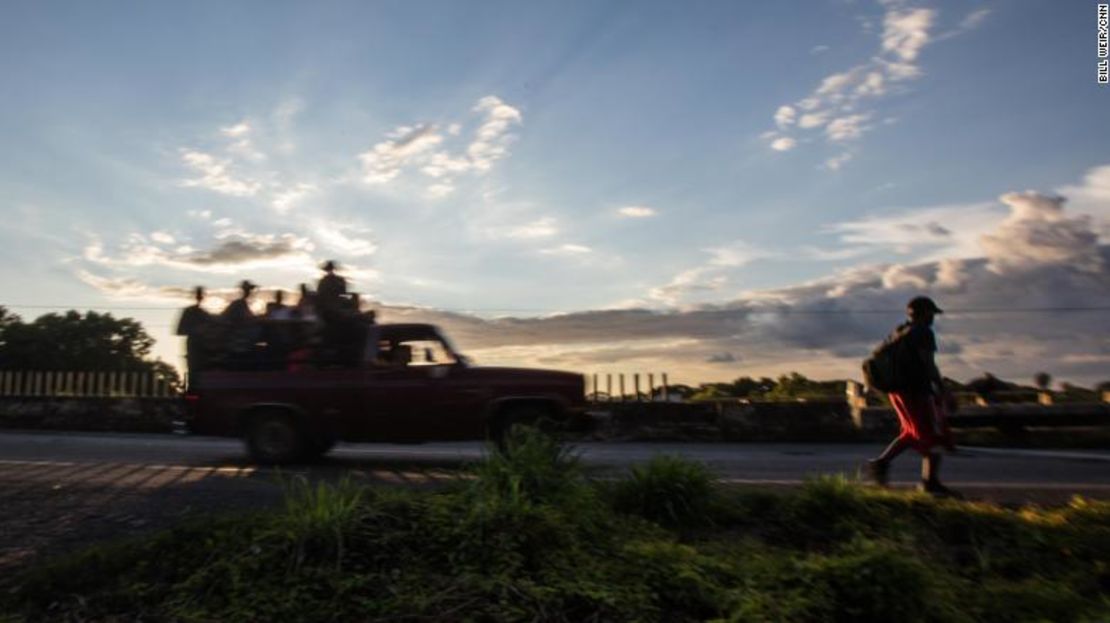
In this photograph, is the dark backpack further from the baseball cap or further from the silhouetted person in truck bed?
the silhouetted person in truck bed

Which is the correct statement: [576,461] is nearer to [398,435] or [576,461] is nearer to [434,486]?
[434,486]

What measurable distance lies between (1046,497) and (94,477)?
27.6 ft

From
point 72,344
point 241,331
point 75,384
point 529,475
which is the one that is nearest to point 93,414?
point 75,384

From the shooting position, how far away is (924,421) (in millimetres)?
6719

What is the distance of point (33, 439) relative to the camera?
44.8ft

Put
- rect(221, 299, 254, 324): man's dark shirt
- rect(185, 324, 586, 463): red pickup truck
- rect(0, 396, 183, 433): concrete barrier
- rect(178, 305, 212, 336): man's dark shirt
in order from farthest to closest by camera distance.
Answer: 1. rect(0, 396, 183, 433): concrete barrier
2. rect(178, 305, 212, 336): man's dark shirt
3. rect(221, 299, 254, 324): man's dark shirt
4. rect(185, 324, 586, 463): red pickup truck

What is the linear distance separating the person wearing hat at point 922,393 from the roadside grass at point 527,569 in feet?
6.11

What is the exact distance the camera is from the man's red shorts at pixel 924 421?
666 centimetres

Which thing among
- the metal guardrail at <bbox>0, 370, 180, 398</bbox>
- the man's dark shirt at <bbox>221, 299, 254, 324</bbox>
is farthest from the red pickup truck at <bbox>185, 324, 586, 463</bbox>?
the metal guardrail at <bbox>0, 370, 180, 398</bbox>

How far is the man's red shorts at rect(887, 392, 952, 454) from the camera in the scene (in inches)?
262

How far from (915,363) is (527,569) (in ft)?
14.8

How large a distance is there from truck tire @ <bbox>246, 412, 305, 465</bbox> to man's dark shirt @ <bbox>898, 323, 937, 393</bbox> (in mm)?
6762

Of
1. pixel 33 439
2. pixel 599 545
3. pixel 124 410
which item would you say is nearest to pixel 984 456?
pixel 599 545

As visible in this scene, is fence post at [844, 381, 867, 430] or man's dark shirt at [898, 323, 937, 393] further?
fence post at [844, 381, 867, 430]
